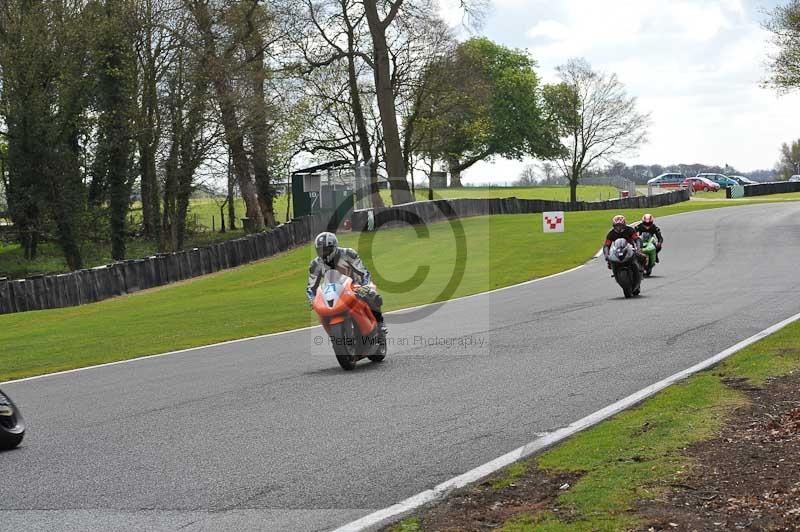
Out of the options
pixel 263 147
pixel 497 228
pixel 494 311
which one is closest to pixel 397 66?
pixel 263 147

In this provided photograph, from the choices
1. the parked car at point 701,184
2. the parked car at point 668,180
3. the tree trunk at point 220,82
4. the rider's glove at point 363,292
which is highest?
the tree trunk at point 220,82

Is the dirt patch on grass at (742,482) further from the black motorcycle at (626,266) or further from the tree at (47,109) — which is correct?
the tree at (47,109)

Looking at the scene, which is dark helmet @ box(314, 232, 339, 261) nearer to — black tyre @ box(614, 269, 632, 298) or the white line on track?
the white line on track

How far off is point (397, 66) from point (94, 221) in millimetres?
21060

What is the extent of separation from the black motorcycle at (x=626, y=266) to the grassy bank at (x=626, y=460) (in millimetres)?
9647

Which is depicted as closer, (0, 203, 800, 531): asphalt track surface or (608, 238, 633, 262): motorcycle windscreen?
(0, 203, 800, 531): asphalt track surface

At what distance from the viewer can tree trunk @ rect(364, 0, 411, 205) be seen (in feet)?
159

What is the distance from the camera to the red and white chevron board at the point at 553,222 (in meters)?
41.0

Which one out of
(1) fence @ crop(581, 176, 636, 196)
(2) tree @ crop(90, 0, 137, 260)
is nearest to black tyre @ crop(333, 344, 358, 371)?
(2) tree @ crop(90, 0, 137, 260)

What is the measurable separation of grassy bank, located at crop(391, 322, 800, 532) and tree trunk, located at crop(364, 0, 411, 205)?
39.3m

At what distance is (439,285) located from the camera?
91.5ft

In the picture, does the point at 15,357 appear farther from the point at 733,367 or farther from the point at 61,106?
the point at 61,106
